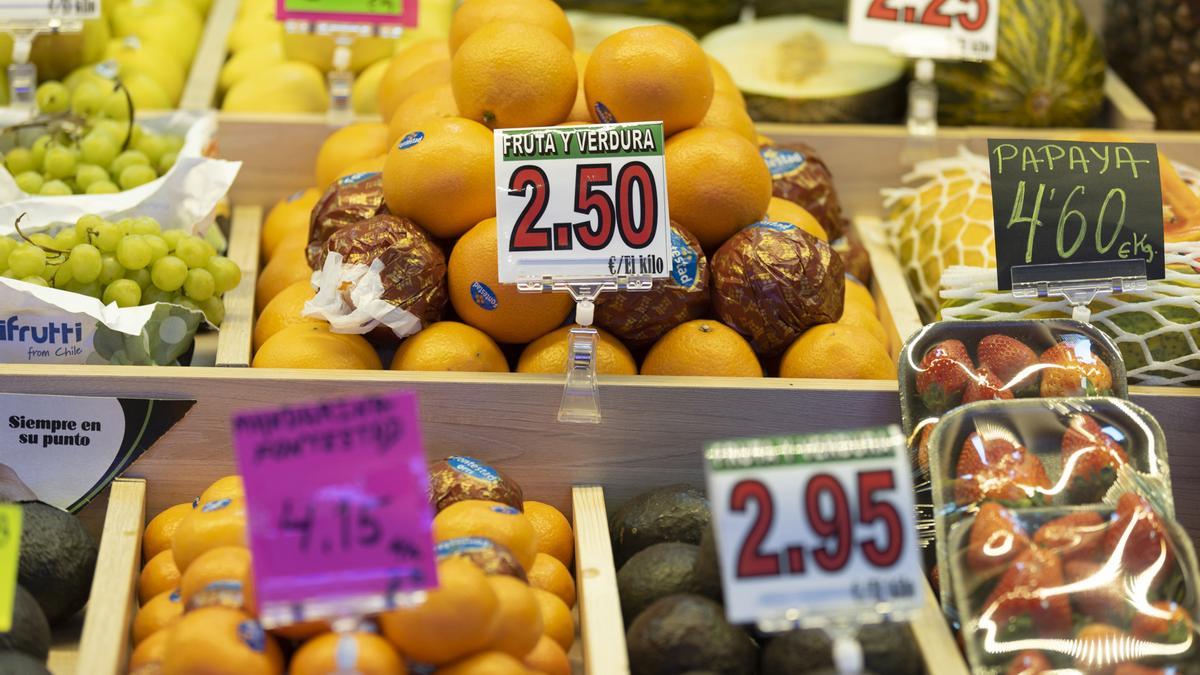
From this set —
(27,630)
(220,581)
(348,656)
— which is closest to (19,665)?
(27,630)

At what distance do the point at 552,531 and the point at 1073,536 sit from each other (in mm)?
614

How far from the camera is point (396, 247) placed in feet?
5.47

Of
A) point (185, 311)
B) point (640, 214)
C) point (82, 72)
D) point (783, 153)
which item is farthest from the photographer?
point (82, 72)

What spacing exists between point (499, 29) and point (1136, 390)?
3.21 ft

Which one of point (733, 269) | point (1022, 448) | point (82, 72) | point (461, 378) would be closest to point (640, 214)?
point (733, 269)

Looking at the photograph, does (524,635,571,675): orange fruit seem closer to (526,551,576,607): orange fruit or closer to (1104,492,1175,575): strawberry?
(526,551,576,607): orange fruit

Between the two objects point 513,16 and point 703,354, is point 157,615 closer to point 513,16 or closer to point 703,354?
point 703,354

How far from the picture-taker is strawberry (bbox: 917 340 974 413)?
5.16 feet

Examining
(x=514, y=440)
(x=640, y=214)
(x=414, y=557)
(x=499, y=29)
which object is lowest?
(x=514, y=440)

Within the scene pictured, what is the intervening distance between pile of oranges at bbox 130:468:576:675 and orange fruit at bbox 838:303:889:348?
24.5 inches

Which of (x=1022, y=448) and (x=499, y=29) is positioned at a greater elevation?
(x=499, y=29)

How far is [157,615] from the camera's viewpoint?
138 centimetres

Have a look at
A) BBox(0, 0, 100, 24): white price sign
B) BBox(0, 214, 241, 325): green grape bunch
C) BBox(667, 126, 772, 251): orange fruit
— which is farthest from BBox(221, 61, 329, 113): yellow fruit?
BBox(667, 126, 772, 251): orange fruit

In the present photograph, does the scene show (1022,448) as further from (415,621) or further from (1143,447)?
(415,621)
